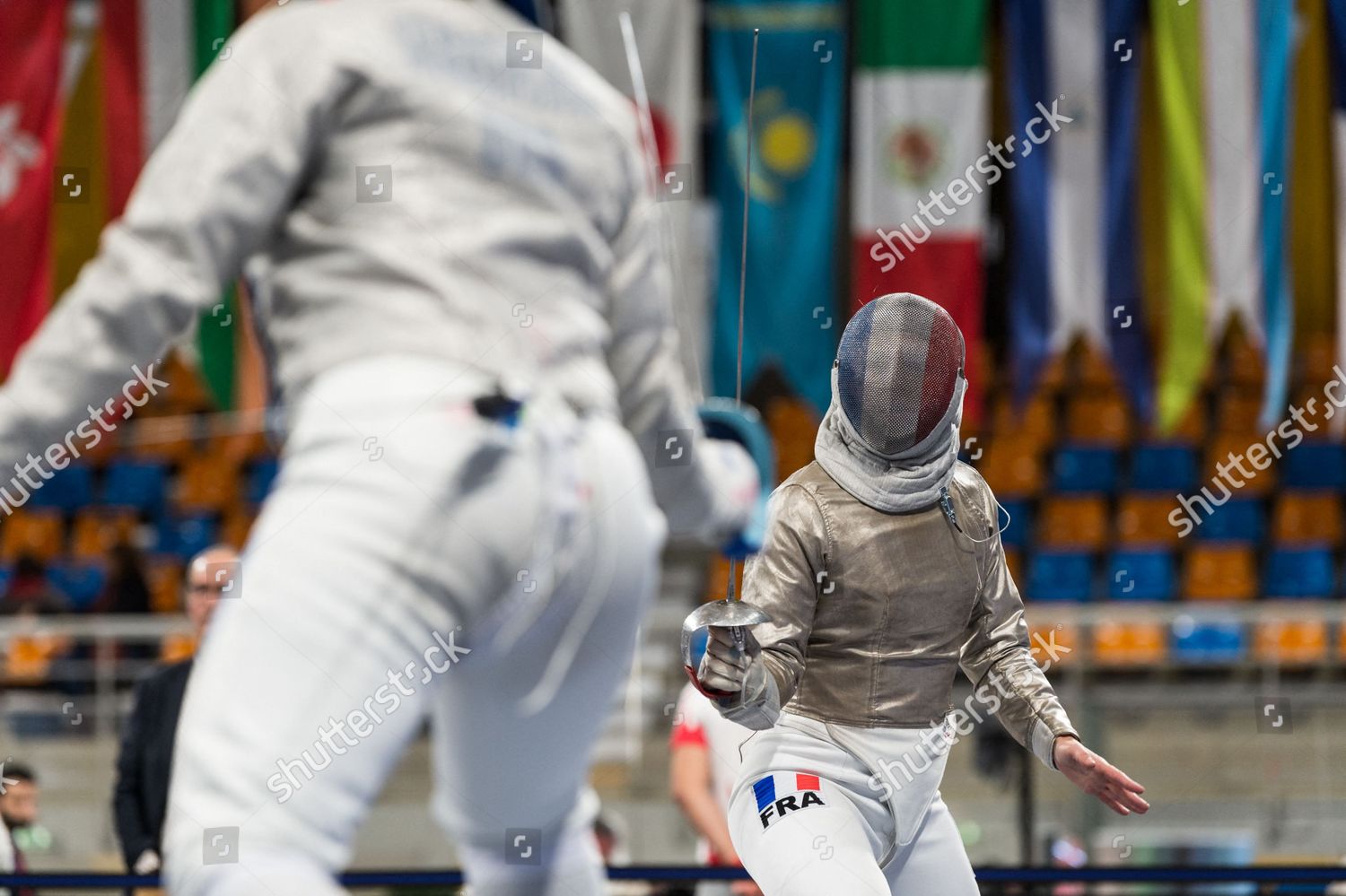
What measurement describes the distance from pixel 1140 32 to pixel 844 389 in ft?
27.2

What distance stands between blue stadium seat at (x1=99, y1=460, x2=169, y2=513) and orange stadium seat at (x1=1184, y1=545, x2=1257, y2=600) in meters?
7.13

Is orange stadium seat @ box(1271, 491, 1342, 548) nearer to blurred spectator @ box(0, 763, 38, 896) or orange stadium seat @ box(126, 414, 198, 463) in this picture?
orange stadium seat @ box(126, 414, 198, 463)

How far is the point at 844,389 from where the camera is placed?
2.80 metres

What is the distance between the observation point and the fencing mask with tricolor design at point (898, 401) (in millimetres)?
2760

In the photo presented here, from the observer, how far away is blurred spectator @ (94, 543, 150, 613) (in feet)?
32.7

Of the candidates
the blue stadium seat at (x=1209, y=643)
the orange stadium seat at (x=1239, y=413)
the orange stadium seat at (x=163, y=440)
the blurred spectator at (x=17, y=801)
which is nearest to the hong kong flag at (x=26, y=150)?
the orange stadium seat at (x=163, y=440)

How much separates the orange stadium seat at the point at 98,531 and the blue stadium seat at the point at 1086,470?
6381 millimetres

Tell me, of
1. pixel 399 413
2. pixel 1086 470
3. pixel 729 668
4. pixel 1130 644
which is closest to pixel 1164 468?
pixel 1086 470

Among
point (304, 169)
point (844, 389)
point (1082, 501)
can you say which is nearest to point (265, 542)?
point (304, 169)

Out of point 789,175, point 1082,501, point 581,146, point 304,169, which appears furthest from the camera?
point 1082,501

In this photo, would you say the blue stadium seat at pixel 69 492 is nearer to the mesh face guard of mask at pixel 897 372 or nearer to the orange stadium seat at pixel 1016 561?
the orange stadium seat at pixel 1016 561

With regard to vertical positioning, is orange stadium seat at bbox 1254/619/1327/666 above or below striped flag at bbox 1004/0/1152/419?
below

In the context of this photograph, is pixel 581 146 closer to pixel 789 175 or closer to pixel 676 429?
pixel 676 429

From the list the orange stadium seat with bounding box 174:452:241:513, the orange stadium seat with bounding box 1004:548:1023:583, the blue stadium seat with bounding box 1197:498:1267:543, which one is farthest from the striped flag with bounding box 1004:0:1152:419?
the orange stadium seat with bounding box 174:452:241:513
